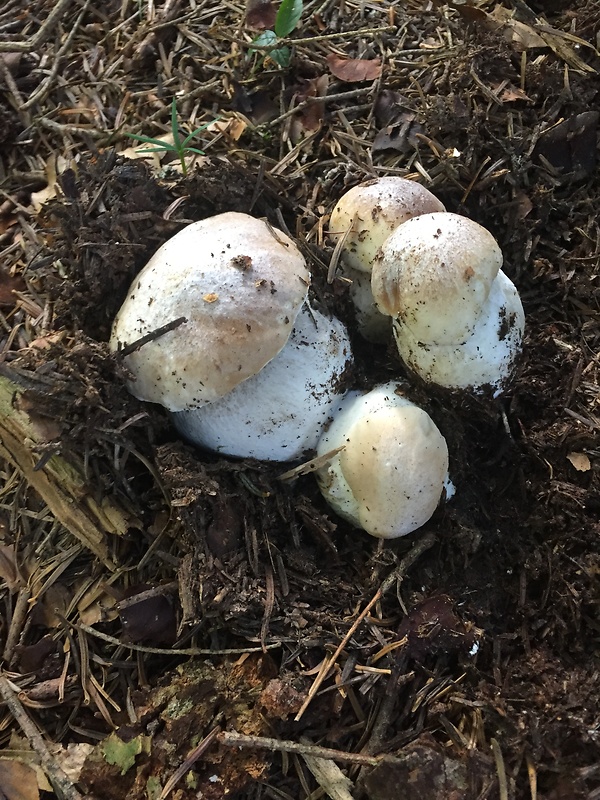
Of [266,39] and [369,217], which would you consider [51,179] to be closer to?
[266,39]

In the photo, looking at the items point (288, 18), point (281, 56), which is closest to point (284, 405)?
point (281, 56)

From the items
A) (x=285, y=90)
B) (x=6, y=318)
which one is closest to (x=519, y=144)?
(x=285, y=90)

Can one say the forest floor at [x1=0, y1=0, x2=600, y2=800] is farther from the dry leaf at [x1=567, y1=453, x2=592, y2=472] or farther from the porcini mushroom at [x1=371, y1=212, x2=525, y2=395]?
the porcini mushroom at [x1=371, y1=212, x2=525, y2=395]

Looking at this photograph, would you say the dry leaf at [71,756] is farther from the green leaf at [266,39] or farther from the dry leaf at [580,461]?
the green leaf at [266,39]

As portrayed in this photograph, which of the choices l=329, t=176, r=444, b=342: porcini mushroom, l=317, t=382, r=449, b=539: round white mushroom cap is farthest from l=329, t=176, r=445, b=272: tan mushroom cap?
l=317, t=382, r=449, b=539: round white mushroom cap

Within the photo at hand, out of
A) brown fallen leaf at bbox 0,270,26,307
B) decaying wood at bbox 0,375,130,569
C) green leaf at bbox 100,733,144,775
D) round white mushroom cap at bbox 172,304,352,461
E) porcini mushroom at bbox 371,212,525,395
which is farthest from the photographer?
brown fallen leaf at bbox 0,270,26,307

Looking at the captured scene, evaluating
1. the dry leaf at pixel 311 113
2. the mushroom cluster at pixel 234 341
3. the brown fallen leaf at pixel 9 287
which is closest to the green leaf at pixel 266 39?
the dry leaf at pixel 311 113
